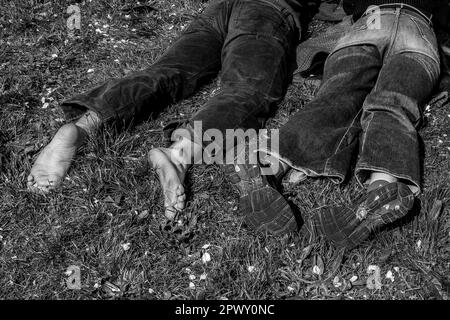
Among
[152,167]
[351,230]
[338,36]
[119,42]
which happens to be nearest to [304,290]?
[351,230]

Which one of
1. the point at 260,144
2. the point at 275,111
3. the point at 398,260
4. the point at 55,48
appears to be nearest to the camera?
the point at 398,260

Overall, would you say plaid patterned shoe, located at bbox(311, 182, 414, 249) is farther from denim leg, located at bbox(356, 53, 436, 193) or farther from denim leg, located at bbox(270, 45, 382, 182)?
denim leg, located at bbox(270, 45, 382, 182)

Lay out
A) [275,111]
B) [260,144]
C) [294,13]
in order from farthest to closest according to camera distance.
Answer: [294,13], [275,111], [260,144]

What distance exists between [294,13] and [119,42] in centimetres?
154

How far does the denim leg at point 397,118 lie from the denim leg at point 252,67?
0.71 metres

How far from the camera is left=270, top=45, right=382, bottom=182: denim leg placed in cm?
367

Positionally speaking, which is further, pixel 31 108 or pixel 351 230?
pixel 31 108

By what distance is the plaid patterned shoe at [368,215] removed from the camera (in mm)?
3365

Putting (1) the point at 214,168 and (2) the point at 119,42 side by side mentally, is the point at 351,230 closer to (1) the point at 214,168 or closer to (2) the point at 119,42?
(1) the point at 214,168

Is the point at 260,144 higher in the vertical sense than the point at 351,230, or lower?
higher

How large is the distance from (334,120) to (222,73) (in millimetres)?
949

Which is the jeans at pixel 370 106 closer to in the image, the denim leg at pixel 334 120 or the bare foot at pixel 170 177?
the denim leg at pixel 334 120

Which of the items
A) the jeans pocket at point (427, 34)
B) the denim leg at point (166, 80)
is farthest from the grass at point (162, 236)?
the jeans pocket at point (427, 34)

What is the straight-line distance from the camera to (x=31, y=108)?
459cm
